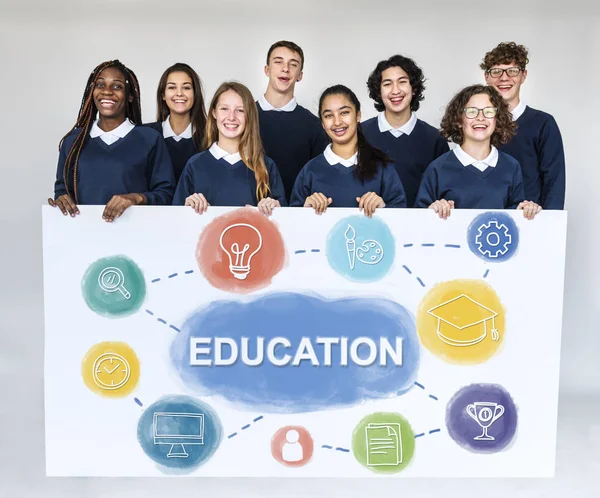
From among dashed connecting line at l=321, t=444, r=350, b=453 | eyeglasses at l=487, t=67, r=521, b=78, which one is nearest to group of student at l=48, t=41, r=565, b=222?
eyeglasses at l=487, t=67, r=521, b=78

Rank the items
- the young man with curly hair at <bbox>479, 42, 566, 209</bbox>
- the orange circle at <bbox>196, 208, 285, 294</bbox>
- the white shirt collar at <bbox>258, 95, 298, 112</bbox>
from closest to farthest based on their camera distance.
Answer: the orange circle at <bbox>196, 208, 285, 294</bbox> < the young man with curly hair at <bbox>479, 42, 566, 209</bbox> < the white shirt collar at <bbox>258, 95, 298, 112</bbox>

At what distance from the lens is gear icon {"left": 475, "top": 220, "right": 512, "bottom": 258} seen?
340cm

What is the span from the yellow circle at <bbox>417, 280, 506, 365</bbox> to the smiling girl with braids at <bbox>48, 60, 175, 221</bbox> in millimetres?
1230

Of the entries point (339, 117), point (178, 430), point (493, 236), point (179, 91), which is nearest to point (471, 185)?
point (493, 236)

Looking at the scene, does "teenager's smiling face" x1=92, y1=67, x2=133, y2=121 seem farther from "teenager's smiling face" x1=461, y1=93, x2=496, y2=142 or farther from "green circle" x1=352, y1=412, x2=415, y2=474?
"green circle" x1=352, y1=412, x2=415, y2=474

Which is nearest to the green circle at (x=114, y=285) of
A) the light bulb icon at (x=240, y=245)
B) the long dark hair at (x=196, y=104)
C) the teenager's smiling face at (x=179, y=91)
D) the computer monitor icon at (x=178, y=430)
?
the light bulb icon at (x=240, y=245)

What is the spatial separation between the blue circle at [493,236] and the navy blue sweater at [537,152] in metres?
0.56

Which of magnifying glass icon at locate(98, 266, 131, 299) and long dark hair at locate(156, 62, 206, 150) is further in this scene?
long dark hair at locate(156, 62, 206, 150)

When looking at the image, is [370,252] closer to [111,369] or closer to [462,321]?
[462,321]

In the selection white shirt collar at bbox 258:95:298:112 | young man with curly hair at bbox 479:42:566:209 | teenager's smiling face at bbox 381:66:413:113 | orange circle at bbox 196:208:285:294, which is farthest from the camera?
white shirt collar at bbox 258:95:298:112

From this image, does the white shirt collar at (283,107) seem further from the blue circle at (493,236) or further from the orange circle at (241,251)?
the blue circle at (493,236)

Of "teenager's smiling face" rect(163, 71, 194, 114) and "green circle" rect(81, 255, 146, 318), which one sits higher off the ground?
"teenager's smiling face" rect(163, 71, 194, 114)

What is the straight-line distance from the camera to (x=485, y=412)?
3502 millimetres

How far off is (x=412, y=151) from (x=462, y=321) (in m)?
0.86
